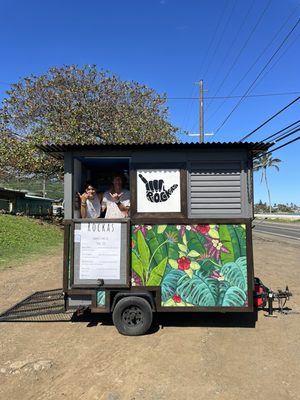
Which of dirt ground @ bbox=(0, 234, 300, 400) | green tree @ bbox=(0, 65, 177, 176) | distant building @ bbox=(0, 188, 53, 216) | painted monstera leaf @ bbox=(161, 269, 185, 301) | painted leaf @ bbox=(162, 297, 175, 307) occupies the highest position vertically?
green tree @ bbox=(0, 65, 177, 176)

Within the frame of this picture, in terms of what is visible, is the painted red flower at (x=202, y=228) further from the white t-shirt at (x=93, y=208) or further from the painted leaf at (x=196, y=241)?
the white t-shirt at (x=93, y=208)

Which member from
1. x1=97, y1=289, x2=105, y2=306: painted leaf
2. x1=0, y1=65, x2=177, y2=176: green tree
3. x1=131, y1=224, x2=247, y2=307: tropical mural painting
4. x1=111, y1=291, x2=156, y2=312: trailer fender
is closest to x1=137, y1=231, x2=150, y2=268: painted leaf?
x1=131, y1=224, x2=247, y2=307: tropical mural painting

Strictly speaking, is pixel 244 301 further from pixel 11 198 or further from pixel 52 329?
pixel 11 198

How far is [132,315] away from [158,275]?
70 cm

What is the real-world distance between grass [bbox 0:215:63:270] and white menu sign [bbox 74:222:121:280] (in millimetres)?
6888

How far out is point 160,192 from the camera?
5.97 metres

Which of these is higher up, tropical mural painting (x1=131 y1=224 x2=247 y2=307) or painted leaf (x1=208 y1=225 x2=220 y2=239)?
painted leaf (x1=208 y1=225 x2=220 y2=239)

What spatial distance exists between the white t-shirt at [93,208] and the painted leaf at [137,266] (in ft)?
3.02

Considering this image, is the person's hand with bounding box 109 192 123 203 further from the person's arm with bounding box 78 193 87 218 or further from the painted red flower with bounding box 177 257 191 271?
the painted red flower with bounding box 177 257 191 271

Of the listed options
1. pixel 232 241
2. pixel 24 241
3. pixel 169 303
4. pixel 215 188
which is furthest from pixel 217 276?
pixel 24 241

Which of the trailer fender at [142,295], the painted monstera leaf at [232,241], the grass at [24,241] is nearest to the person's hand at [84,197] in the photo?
the trailer fender at [142,295]

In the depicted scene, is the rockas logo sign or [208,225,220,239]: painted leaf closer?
[208,225,220,239]: painted leaf

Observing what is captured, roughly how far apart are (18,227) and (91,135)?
6.22 metres

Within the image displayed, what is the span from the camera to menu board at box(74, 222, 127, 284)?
5910 millimetres
